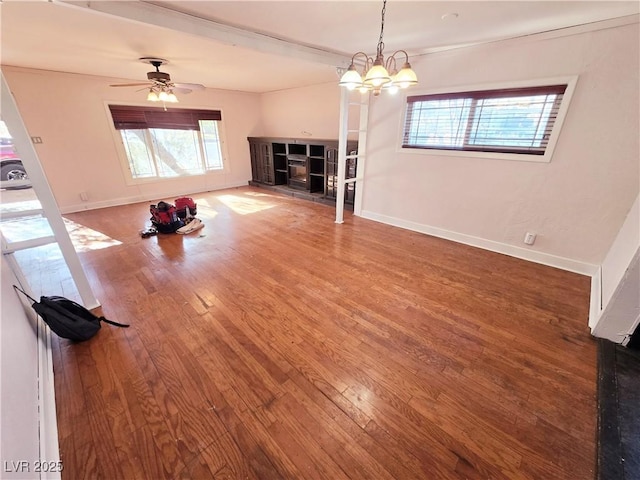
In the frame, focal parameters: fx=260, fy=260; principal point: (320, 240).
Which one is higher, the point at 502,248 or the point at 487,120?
the point at 487,120

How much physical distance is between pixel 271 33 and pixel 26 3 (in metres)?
1.94

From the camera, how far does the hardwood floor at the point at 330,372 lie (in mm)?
1264

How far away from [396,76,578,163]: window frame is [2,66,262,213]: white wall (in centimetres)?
476

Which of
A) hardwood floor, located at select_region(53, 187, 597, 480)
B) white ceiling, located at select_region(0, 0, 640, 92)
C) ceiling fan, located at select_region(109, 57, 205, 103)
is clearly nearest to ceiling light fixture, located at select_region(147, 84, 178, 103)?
ceiling fan, located at select_region(109, 57, 205, 103)

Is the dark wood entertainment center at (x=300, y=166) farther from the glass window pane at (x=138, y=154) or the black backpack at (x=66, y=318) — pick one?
the black backpack at (x=66, y=318)

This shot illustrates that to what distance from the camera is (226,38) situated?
2.67 metres

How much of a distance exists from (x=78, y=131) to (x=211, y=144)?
245 centimetres

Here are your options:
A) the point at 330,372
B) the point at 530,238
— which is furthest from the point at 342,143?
the point at 330,372

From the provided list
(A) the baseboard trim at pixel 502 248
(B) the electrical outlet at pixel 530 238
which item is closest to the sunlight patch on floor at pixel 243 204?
(A) the baseboard trim at pixel 502 248

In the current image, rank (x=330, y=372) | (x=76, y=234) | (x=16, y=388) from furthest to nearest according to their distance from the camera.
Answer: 1. (x=76, y=234)
2. (x=330, y=372)
3. (x=16, y=388)

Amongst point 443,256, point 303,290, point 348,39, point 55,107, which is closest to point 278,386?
point 303,290

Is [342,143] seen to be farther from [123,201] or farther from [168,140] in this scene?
→ [123,201]

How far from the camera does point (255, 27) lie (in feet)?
8.68

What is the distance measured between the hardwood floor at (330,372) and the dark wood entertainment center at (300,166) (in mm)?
2721
